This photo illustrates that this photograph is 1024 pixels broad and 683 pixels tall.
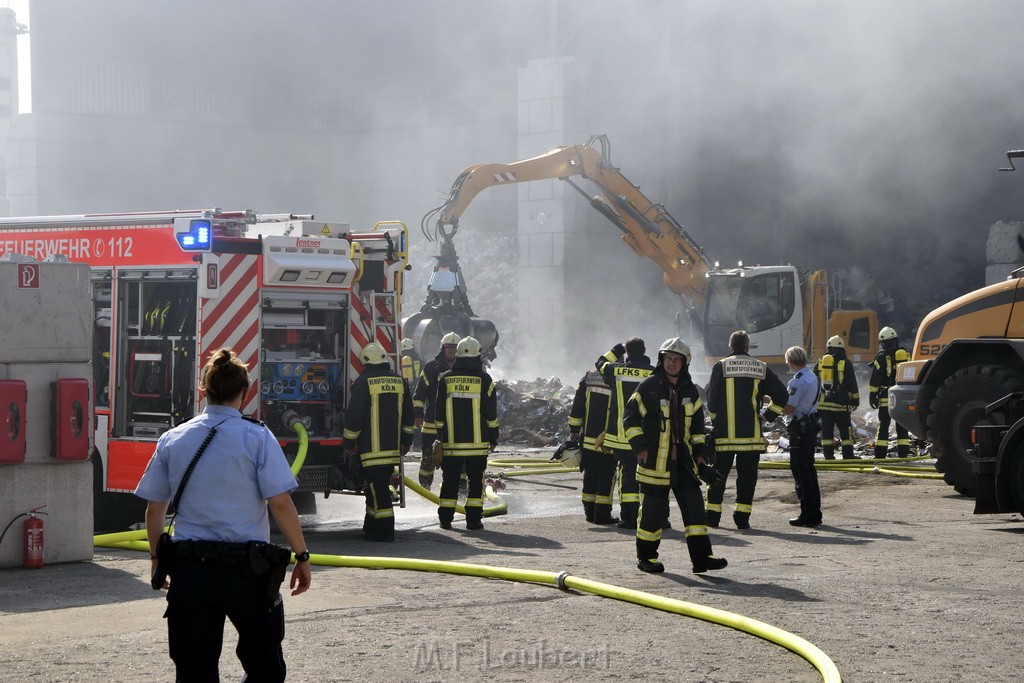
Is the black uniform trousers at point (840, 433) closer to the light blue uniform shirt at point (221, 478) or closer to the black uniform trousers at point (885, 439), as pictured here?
the black uniform trousers at point (885, 439)

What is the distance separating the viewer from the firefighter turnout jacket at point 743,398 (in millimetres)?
10766

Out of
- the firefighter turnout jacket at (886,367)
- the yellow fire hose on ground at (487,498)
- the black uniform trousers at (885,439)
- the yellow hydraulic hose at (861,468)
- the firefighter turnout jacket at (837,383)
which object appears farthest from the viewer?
the firefighter turnout jacket at (886,367)

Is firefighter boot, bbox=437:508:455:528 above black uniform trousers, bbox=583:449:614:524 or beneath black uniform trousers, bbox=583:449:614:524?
beneath

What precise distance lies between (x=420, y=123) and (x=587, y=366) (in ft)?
42.8

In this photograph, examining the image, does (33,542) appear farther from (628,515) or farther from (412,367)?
(412,367)

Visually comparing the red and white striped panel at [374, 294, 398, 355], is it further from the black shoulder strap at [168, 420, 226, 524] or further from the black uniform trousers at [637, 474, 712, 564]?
the black shoulder strap at [168, 420, 226, 524]

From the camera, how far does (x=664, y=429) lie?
8.66m

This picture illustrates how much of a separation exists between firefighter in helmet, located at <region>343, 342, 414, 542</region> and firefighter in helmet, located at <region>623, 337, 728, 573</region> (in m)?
2.29

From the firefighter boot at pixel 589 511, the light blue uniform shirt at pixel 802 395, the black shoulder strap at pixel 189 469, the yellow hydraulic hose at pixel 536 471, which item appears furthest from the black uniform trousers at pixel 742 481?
the black shoulder strap at pixel 189 469

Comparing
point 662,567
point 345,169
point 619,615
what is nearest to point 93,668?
point 619,615

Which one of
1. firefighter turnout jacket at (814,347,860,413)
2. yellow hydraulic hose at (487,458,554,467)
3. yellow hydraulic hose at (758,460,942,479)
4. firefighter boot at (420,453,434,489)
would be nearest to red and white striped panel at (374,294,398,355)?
firefighter boot at (420,453,434,489)

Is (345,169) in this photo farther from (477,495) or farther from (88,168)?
(477,495)

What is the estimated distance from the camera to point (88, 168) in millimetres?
40906

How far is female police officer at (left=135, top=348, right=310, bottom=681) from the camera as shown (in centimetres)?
418
